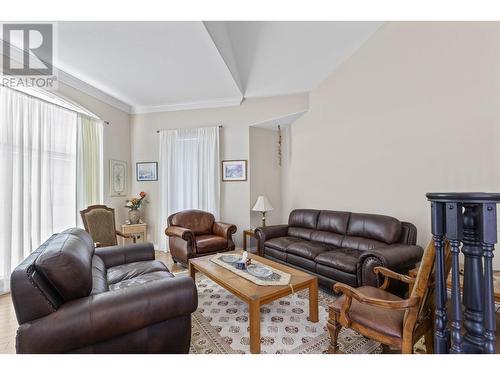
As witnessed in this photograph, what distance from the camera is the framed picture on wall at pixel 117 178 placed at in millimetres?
4277

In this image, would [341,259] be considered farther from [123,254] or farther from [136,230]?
[136,230]

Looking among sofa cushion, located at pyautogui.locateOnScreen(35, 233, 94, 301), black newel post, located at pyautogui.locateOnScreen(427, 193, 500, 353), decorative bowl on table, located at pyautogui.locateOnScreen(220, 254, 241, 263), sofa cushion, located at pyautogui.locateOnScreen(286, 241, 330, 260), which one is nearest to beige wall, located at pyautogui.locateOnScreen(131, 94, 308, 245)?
sofa cushion, located at pyautogui.locateOnScreen(286, 241, 330, 260)

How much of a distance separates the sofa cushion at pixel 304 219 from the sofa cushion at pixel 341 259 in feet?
2.61

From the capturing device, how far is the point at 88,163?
3.80m

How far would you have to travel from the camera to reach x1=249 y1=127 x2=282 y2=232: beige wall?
14.9ft

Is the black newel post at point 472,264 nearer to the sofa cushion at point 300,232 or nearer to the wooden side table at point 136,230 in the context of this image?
the sofa cushion at point 300,232

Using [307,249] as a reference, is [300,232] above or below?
above

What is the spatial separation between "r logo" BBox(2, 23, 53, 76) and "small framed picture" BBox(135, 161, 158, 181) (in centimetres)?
209

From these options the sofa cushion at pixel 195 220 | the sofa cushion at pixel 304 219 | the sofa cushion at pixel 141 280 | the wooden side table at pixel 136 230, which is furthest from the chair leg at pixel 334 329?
the wooden side table at pixel 136 230

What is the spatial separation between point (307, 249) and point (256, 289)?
1.34 m

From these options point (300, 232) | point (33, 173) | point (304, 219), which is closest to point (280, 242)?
point (300, 232)

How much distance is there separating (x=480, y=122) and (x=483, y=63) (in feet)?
1.99

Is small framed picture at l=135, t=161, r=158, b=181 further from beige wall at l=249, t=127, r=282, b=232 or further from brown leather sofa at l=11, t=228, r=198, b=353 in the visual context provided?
brown leather sofa at l=11, t=228, r=198, b=353
